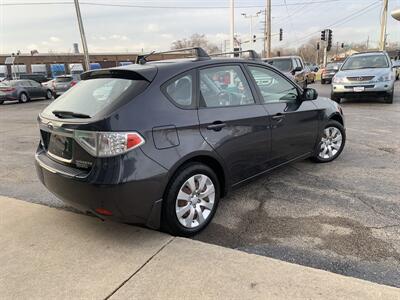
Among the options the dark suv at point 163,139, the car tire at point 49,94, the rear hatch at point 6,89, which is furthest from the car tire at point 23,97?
the dark suv at point 163,139

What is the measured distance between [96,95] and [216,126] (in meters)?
1.18

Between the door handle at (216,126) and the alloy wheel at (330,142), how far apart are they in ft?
8.01

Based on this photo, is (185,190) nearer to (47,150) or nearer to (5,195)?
(47,150)

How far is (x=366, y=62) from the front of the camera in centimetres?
1291

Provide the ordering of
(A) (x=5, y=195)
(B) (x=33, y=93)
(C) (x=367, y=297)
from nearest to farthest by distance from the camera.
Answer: (C) (x=367, y=297)
(A) (x=5, y=195)
(B) (x=33, y=93)

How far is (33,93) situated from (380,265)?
78.5ft

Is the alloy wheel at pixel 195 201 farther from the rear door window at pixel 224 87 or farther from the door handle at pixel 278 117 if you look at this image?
the door handle at pixel 278 117

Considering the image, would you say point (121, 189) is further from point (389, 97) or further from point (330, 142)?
point (389, 97)

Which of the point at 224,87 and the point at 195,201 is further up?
the point at 224,87

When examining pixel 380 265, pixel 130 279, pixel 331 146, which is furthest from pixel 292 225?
pixel 331 146

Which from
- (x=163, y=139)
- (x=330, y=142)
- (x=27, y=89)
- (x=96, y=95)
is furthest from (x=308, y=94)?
(x=27, y=89)

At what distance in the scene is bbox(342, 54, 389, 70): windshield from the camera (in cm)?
1268

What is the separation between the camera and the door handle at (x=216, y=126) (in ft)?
11.5

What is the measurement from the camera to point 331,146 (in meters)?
5.67
